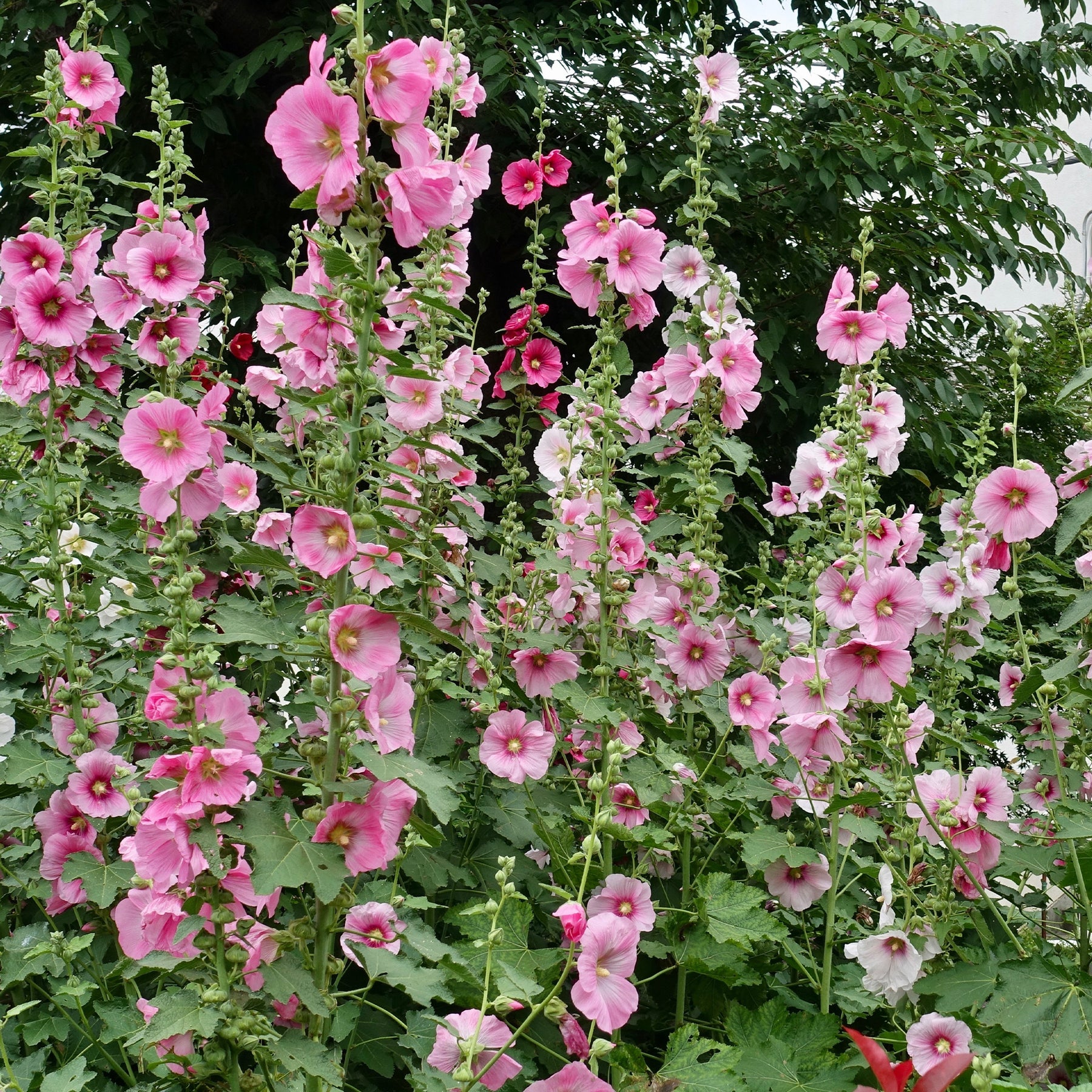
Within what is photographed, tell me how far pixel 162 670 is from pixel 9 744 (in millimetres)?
662

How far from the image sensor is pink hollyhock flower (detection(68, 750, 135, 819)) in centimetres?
192

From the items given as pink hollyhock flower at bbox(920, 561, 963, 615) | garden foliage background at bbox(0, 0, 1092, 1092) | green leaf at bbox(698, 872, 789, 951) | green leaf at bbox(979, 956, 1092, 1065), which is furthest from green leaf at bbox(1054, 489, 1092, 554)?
green leaf at bbox(698, 872, 789, 951)

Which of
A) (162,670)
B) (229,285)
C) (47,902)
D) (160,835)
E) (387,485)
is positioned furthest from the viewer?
(229,285)

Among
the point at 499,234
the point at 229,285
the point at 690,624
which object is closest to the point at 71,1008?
the point at 690,624

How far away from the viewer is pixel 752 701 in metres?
2.28

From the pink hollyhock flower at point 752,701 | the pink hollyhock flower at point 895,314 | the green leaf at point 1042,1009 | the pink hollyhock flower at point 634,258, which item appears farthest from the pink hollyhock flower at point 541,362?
the green leaf at point 1042,1009

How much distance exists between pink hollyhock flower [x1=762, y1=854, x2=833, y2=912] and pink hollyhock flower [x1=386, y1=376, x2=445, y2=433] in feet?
3.61

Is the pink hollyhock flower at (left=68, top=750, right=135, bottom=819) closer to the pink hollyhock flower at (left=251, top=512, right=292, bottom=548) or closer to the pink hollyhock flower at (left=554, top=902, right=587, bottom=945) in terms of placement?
the pink hollyhock flower at (left=251, top=512, right=292, bottom=548)

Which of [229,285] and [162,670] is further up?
[162,670]

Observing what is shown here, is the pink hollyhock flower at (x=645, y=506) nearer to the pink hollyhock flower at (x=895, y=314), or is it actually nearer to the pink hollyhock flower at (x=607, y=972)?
the pink hollyhock flower at (x=895, y=314)

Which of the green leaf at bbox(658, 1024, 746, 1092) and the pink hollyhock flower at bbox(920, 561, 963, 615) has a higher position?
the pink hollyhock flower at bbox(920, 561, 963, 615)

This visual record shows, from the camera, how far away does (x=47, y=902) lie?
2045 millimetres

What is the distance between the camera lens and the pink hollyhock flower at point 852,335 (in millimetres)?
2383

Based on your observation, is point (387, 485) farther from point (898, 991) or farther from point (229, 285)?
point (229, 285)
